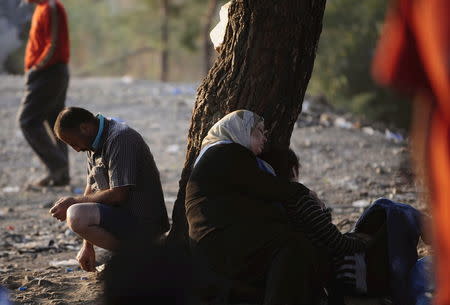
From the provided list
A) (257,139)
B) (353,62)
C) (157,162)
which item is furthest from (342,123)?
(353,62)

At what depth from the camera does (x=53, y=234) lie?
6.82 metres

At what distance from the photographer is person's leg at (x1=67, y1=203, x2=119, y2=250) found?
4.75 meters

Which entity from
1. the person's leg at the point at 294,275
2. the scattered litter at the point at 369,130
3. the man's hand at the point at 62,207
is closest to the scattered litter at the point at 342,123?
the scattered litter at the point at 369,130

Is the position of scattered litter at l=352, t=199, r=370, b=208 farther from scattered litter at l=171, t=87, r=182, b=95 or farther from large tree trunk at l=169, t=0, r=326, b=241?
scattered litter at l=171, t=87, r=182, b=95

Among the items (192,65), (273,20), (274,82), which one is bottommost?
(192,65)

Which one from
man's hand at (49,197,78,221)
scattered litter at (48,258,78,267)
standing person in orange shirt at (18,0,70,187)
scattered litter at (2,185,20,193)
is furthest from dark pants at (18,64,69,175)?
man's hand at (49,197,78,221)

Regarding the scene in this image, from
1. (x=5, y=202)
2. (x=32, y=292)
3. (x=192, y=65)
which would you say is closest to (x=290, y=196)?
(x=32, y=292)

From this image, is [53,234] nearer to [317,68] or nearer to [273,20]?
[273,20]

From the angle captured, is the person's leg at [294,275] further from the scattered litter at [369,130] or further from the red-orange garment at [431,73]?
the scattered litter at [369,130]

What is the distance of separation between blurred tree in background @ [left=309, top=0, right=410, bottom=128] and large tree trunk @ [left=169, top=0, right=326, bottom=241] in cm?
1885

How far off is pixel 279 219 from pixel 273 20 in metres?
1.16

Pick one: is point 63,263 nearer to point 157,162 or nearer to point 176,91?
point 157,162

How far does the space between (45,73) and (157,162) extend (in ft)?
6.42

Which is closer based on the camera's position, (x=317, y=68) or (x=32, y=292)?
(x=32, y=292)
